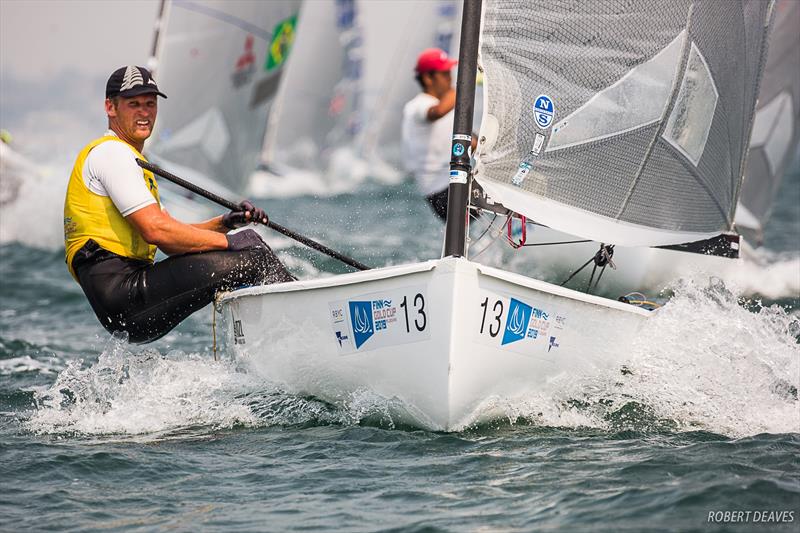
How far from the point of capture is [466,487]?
358 centimetres

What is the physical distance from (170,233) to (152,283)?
0.92ft

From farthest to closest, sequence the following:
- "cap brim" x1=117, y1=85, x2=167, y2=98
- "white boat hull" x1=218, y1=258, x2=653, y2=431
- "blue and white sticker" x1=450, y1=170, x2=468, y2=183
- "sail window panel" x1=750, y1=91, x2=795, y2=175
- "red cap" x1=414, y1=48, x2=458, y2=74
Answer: "sail window panel" x1=750, y1=91, x2=795, y2=175 → "red cap" x1=414, y1=48, x2=458, y2=74 → "cap brim" x1=117, y1=85, x2=167, y2=98 → "blue and white sticker" x1=450, y1=170, x2=468, y2=183 → "white boat hull" x1=218, y1=258, x2=653, y2=431

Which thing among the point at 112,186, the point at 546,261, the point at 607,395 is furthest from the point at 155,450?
the point at 546,261

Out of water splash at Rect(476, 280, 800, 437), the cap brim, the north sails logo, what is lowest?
water splash at Rect(476, 280, 800, 437)

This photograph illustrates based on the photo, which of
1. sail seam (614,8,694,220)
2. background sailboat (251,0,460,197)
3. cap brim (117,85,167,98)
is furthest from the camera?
background sailboat (251,0,460,197)

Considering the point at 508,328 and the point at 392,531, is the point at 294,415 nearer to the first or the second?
the point at 508,328

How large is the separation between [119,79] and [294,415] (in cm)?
162

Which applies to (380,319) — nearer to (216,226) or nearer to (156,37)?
(216,226)

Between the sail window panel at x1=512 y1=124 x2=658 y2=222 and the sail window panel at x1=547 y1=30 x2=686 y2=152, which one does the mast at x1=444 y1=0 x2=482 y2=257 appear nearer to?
the sail window panel at x1=512 y1=124 x2=658 y2=222

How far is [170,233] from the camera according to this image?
4359 mm

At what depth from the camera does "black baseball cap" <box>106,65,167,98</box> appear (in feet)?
14.5

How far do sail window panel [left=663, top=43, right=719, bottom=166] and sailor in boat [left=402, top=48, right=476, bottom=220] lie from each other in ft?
5.65

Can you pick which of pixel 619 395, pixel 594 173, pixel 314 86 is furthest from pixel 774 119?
pixel 314 86

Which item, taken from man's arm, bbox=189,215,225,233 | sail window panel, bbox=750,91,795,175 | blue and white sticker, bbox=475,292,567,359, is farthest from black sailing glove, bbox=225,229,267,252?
sail window panel, bbox=750,91,795,175
